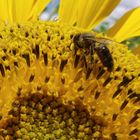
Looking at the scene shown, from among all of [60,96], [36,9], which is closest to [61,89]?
[60,96]

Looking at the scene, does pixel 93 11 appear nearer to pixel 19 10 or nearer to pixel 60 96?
pixel 19 10

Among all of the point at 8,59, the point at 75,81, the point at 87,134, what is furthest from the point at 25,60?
the point at 87,134

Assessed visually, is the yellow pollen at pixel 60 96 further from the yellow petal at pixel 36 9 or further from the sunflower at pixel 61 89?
the yellow petal at pixel 36 9

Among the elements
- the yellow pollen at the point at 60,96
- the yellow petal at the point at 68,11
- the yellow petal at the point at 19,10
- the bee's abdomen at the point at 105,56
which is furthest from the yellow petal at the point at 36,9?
the bee's abdomen at the point at 105,56

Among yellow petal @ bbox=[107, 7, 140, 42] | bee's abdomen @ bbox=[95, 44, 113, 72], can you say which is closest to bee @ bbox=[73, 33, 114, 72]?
bee's abdomen @ bbox=[95, 44, 113, 72]

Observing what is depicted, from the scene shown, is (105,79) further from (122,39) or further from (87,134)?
(122,39)

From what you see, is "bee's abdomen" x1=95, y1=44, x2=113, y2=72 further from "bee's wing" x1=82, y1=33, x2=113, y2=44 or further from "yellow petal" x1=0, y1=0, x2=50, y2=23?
"yellow petal" x1=0, y1=0, x2=50, y2=23
